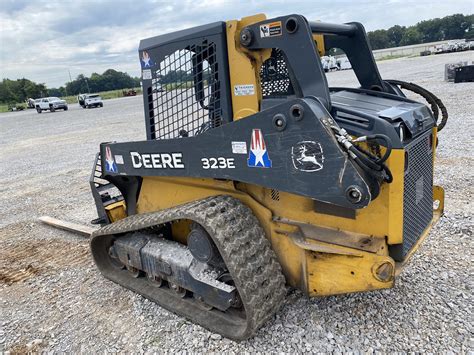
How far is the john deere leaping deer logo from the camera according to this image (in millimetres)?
2402

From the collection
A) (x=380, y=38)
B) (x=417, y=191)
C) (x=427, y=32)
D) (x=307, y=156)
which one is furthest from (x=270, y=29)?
(x=427, y=32)

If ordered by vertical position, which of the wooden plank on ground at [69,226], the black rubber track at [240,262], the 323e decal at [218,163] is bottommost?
the wooden plank on ground at [69,226]

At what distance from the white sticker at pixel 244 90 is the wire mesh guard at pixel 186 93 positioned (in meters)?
0.15

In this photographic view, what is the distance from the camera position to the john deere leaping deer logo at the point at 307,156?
7.88 ft

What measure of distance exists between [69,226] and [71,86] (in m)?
88.1

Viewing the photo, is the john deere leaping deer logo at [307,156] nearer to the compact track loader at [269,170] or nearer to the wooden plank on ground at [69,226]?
the compact track loader at [269,170]

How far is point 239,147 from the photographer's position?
2.78 metres

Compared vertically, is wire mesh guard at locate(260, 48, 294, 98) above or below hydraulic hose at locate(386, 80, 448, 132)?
above

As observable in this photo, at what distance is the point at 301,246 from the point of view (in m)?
2.85

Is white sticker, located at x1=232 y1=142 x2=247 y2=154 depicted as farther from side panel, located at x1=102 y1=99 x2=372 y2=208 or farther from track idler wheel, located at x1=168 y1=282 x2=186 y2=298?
track idler wheel, located at x1=168 y1=282 x2=186 y2=298

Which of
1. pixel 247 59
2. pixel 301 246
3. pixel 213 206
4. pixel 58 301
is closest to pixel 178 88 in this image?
pixel 247 59

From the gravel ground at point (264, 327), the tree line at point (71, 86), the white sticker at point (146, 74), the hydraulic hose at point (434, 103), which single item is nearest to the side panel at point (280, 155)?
the white sticker at point (146, 74)

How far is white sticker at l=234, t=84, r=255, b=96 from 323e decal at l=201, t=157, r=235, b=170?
51 centimetres

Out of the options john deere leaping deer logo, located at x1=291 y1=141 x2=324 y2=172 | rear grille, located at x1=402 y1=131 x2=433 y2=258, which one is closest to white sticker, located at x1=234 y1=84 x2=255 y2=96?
john deere leaping deer logo, located at x1=291 y1=141 x2=324 y2=172
